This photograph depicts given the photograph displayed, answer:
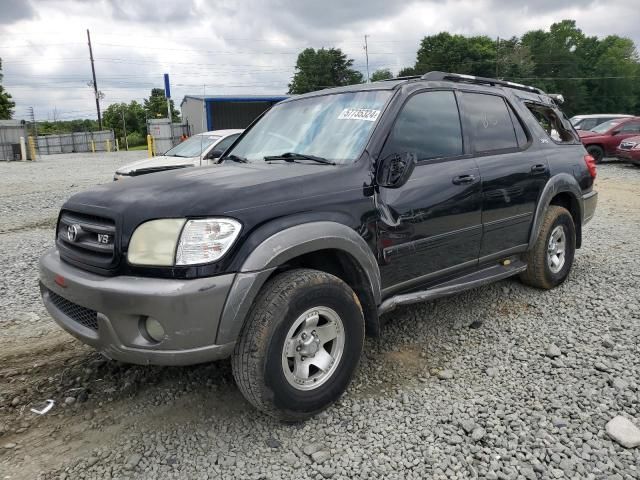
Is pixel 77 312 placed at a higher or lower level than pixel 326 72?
lower

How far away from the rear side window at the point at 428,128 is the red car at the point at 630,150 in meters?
14.2

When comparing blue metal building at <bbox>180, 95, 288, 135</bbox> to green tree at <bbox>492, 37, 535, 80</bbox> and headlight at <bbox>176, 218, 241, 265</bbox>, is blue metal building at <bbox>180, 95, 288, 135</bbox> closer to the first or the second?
headlight at <bbox>176, 218, 241, 265</bbox>

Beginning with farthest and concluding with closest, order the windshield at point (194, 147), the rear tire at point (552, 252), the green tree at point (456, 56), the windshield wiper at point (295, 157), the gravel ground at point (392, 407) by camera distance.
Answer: the green tree at point (456, 56)
the windshield at point (194, 147)
the rear tire at point (552, 252)
the windshield wiper at point (295, 157)
the gravel ground at point (392, 407)

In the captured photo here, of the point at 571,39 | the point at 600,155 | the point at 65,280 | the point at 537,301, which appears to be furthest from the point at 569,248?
the point at 571,39

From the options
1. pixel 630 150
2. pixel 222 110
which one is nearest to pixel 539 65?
pixel 222 110

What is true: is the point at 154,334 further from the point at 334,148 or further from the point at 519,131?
the point at 519,131

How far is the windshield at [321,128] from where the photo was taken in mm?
3312

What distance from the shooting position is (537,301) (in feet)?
15.1

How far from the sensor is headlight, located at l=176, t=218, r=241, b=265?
2.42 metres

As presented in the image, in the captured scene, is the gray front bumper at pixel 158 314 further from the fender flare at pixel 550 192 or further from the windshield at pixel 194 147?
the windshield at pixel 194 147

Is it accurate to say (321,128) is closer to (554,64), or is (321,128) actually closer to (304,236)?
(304,236)

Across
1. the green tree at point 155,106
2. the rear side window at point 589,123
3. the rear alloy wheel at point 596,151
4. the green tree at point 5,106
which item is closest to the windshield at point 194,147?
the rear alloy wheel at point 596,151

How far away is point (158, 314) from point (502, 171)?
2852 millimetres

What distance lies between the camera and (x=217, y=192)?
261 centimetres
